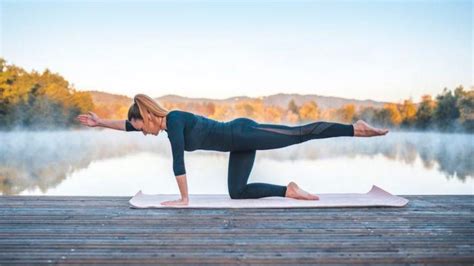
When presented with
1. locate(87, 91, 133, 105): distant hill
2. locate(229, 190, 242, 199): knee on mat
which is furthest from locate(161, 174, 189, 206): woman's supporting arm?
locate(87, 91, 133, 105): distant hill

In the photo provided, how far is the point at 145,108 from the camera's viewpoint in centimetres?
269

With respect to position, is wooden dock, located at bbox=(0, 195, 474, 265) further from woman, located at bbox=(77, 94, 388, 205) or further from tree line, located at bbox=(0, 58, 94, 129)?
tree line, located at bbox=(0, 58, 94, 129)

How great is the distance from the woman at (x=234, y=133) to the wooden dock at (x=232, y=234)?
0.25 m

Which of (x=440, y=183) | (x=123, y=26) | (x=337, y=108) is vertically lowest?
(x=440, y=183)

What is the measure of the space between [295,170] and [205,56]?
6.31 meters

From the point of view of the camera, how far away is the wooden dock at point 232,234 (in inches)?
72.4

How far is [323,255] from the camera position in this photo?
1.86 meters

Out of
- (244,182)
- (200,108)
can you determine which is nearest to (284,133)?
(244,182)

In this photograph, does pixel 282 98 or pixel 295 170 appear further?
pixel 282 98

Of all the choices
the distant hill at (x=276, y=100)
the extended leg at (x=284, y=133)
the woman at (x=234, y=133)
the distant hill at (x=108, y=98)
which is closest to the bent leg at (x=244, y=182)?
the woman at (x=234, y=133)

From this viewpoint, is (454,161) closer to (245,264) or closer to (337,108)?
(337,108)

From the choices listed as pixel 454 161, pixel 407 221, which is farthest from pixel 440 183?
pixel 407 221

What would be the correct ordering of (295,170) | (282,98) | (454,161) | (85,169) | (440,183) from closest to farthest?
1. (440,183)
2. (85,169)
3. (295,170)
4. (454,161)
5. (282,98)

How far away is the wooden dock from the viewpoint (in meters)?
1.84
